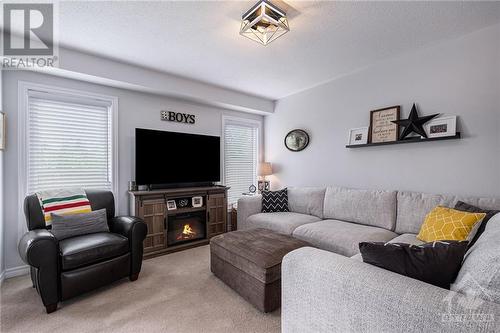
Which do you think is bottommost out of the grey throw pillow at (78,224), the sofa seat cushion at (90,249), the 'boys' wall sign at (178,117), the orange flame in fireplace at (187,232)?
the orange flame in fireplace at (187,232)

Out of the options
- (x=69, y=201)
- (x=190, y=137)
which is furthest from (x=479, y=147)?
(x=69, y=201)

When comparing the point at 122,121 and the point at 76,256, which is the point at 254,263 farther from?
the point at 122,121

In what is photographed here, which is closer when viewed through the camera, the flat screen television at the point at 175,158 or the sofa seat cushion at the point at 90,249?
the sofa seat cushion at the point at 90,249

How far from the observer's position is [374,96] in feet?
10.0

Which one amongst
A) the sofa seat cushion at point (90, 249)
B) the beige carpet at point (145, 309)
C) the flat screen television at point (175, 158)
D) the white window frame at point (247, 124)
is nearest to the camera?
the beige carpet at point (145, 309)

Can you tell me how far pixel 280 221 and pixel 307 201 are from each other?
0.67 m

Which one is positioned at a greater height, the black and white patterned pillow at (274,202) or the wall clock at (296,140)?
the wall clock at (296,140)

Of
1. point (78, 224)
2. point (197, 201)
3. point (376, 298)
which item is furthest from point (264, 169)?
point (376, 298)

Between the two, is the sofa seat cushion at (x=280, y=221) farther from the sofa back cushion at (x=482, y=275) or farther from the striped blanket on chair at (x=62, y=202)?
the striped blanket on chair at (x=62, y=202)

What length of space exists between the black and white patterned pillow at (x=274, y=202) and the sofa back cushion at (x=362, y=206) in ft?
2.11

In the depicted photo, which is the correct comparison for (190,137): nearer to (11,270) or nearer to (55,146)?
(55,146)

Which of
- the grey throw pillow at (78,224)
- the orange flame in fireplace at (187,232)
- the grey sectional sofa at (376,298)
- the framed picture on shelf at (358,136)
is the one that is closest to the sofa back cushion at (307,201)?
the framed picture on shelf at (358,136)

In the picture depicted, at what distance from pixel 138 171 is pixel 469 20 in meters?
3.95

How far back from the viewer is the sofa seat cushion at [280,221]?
2.85 m
